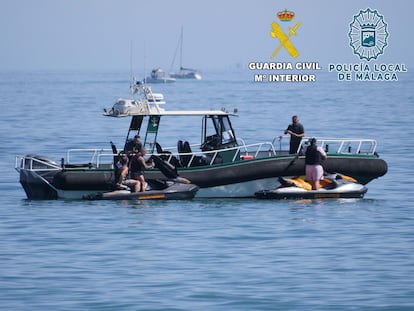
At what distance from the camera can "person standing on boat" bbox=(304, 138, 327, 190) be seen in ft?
95.9

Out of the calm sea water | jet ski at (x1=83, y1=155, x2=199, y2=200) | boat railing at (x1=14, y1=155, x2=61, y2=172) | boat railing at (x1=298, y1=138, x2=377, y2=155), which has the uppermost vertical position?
boat railing at (x1=298, y1=138, x2=377, y2=155)

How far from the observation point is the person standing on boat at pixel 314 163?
95.9 feet

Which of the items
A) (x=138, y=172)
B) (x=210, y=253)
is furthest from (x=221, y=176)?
(x=210, y=253)

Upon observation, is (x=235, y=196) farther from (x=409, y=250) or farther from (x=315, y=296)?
(x=315, y=296)

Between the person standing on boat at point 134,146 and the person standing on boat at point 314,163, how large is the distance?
427 cm

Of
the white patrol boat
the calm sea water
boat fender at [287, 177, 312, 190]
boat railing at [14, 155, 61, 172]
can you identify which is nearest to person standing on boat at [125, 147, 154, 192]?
the white patrol boat

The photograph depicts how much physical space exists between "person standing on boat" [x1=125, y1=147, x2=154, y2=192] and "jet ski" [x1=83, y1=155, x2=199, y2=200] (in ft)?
0.52

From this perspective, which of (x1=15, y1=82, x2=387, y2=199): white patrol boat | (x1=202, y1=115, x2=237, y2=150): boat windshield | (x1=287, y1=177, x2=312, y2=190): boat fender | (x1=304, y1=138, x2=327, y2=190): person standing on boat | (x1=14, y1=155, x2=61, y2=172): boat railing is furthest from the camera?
(x1=202, y1=115, x2=237, y2=150): boat windshield

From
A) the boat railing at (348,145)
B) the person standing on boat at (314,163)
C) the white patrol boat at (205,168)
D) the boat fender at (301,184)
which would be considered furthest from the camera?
the boat railing at (348,145)

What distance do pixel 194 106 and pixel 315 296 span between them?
2977 inches

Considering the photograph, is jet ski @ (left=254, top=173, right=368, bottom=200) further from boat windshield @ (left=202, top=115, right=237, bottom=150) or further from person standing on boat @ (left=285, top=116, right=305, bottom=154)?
boat windshield @ (left=202, top=115, right=237, bottom=150)

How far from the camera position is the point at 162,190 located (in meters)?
29.5

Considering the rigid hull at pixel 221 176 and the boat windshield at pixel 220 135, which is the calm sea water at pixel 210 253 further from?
the boat windshield at pixel 220 135

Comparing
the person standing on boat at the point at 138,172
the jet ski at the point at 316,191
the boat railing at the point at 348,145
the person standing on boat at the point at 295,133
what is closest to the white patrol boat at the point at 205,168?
the boat railing at the point at 348,145
